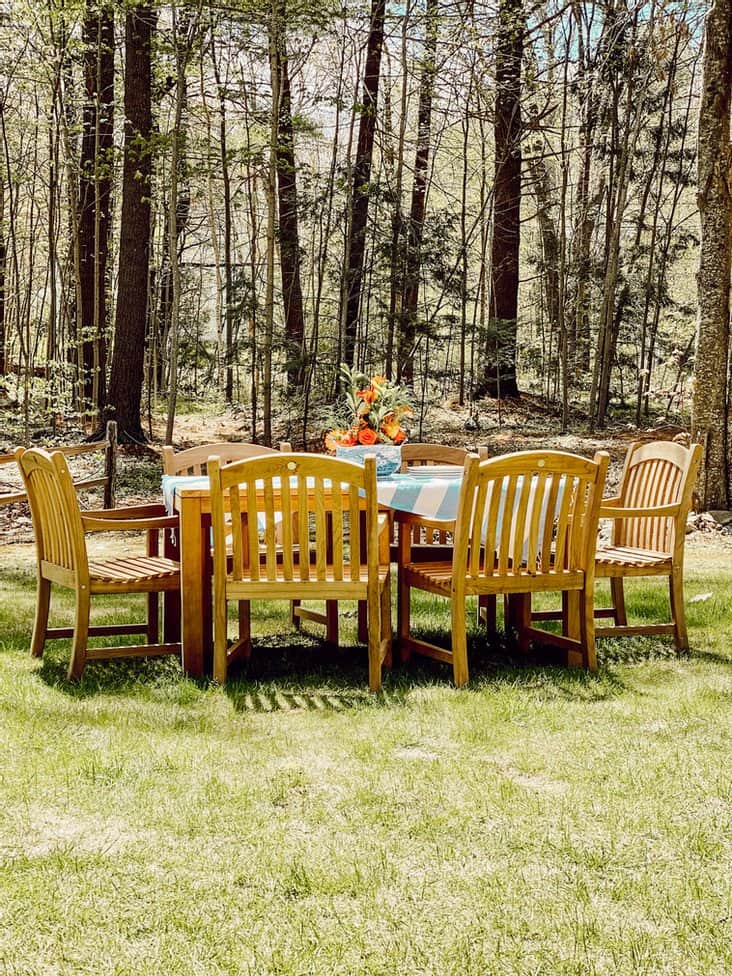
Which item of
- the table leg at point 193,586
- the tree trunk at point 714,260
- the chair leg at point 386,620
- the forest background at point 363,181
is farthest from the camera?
the forest background at point 363,181

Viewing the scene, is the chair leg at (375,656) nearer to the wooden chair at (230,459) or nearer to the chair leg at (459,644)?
the chair leg at (459,644)

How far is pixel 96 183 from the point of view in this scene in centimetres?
1212

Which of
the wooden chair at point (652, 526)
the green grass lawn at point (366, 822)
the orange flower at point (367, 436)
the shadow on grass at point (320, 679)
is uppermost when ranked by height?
the orange flower at point (367, 436)

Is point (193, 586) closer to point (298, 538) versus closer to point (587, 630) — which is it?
point (298, 538)

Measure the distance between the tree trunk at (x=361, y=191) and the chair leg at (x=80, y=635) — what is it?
27.3 feet

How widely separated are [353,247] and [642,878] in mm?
11157

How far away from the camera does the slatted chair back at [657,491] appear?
174 inches

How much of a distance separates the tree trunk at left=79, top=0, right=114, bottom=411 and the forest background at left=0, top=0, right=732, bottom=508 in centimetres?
6

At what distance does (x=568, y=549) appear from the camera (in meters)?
4.08

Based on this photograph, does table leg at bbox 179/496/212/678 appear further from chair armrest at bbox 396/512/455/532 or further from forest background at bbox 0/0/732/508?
forest background at bbox 0/0/732/508

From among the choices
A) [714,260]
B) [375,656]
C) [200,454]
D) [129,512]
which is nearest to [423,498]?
[375,656]

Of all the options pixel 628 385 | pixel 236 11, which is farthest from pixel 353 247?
pixel 628 385

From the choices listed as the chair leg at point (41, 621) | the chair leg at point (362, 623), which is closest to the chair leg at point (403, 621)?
the chair leg at point (362, 623)

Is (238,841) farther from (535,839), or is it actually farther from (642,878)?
(642,878)
